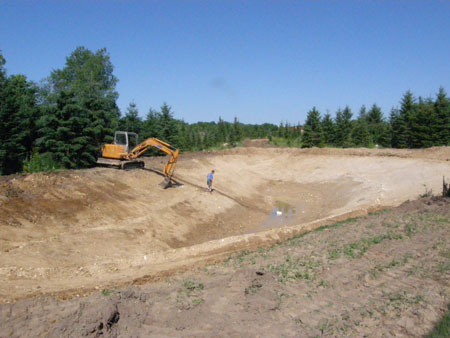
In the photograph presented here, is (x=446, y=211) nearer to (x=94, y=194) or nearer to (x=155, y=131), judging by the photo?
(x=94, y=194)

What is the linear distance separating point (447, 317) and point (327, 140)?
4752 cm

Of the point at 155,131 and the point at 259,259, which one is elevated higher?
the point at 155,131

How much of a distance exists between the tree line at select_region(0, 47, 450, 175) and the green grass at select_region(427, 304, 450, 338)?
2435 centimetres

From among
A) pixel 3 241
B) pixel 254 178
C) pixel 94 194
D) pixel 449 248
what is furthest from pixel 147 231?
pixel 254 178

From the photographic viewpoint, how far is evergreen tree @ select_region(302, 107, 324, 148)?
48906 mm

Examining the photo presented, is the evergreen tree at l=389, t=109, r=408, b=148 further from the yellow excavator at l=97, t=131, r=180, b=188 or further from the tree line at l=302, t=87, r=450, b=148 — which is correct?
the yellow excavator at l=97, t=131, r=180, b=188

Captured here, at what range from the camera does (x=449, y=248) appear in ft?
31.0

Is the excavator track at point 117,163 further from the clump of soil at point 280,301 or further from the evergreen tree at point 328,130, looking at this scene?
the evergreen tree at point 328,130

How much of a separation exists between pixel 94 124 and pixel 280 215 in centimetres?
1761

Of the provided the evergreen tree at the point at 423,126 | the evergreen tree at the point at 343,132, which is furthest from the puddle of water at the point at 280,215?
the evergreen tree at the point at 343,132

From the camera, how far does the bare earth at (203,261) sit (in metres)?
6.06

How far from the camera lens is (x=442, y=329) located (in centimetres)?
602

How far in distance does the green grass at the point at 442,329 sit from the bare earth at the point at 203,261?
138 millimetres

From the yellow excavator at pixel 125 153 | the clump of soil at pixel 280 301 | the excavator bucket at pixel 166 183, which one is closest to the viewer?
the clump of soil at pixel 280 301
